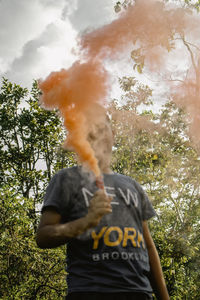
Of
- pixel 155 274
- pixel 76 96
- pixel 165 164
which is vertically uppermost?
pixel 165 164

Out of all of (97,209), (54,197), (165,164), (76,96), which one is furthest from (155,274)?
(165,164)

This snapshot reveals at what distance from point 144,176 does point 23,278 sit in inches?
203

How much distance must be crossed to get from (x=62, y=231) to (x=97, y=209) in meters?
0.23

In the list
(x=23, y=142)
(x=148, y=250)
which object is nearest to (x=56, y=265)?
(x=148, y=250)

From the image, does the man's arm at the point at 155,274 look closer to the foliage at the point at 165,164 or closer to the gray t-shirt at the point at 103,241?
the gray t-shirt at the point at 103,241

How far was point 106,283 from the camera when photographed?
1.51 metres

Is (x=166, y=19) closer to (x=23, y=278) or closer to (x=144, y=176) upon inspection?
(x=144, y=176)

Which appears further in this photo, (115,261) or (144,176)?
(144,176)

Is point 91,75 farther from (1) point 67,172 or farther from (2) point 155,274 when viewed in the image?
(2) point 155,274

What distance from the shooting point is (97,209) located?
1561mm

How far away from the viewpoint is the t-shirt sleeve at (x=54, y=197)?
1.68 meters

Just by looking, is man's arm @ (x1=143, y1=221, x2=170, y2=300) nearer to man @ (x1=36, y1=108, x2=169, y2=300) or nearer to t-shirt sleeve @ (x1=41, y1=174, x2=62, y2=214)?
man @ (x1=36, y1=108, x2=169, y2=300)

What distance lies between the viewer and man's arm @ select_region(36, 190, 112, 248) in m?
1.55

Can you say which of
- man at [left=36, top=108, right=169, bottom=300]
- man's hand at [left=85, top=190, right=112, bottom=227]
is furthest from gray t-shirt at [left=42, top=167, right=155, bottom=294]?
man's hand at [left=85, top=190, right=112, bottom=227]
